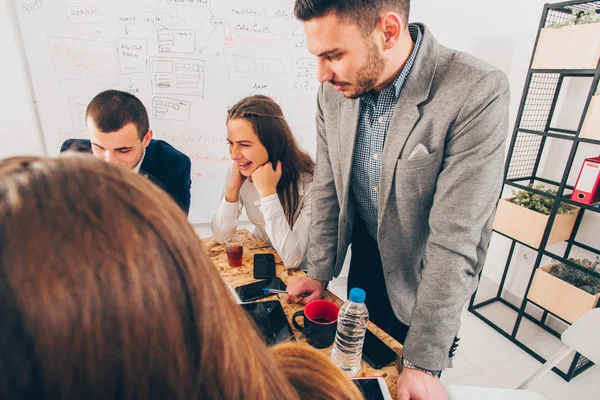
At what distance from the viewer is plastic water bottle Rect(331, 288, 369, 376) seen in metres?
0.78

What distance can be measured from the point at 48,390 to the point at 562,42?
2472mm

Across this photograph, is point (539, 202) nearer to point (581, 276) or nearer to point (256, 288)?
point (581, 276)

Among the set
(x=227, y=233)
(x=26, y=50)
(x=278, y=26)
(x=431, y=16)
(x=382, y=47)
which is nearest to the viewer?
(x=382, y=47)

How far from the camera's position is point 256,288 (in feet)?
3.48

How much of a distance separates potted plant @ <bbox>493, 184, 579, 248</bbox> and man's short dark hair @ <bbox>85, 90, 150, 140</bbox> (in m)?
2.25

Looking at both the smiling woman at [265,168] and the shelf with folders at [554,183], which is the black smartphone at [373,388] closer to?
the smiling woman at [265,168]

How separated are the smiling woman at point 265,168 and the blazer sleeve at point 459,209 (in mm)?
639

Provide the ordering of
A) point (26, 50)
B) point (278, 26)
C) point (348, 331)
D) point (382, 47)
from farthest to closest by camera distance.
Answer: point (278, 26)
point (26, 50)
point (382, 47)
point (348, 331)

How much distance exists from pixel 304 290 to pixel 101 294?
2.72ft

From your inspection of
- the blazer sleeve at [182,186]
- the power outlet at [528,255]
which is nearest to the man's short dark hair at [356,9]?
the blazer sleeve at [182,186]

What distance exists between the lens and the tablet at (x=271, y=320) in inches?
33.5

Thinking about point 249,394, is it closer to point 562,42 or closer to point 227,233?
point 227,233

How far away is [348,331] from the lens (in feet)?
2.72

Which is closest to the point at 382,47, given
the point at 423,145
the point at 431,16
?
the point at 423,145
